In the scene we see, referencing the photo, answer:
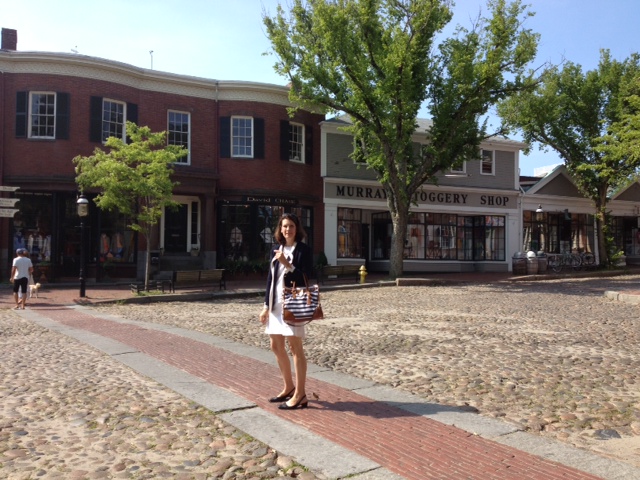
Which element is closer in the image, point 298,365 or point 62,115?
point 298,365

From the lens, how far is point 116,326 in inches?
453

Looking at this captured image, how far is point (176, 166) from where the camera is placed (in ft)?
75.4

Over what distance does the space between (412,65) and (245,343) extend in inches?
549

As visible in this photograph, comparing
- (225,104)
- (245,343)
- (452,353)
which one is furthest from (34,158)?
(452,353)

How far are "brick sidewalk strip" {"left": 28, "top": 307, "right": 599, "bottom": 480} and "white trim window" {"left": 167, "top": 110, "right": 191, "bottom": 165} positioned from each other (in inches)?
670

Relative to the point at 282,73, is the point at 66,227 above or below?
below

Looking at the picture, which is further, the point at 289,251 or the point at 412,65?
the point at 412,65

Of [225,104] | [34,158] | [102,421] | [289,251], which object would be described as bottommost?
[102,421]

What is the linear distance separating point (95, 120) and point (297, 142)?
809 centimetres

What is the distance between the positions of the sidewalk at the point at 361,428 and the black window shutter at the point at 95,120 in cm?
1517

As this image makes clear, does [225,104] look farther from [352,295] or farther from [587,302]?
[587,302]

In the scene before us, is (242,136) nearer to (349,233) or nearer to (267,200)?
(267,200)

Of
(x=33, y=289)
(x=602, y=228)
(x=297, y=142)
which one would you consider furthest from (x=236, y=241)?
(x=602, y=228)

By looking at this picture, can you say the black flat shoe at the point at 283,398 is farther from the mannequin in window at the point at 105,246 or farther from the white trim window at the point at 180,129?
the white trim window at the point at 180,129
